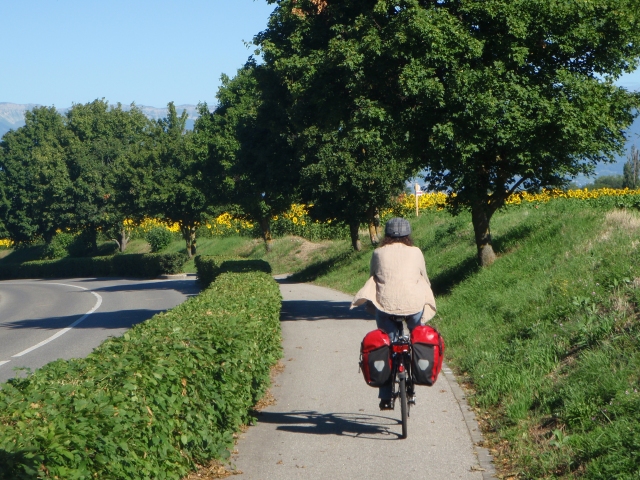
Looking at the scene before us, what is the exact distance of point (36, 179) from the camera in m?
73.4

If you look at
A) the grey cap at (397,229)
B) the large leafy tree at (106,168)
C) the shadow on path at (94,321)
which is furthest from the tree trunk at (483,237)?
the large leafy tree at (106,168)

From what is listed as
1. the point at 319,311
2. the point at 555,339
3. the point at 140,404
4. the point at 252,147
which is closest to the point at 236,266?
the point at 319,311

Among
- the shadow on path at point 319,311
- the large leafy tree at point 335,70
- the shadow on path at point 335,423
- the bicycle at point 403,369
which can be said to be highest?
the large leafy tree at point 335,70

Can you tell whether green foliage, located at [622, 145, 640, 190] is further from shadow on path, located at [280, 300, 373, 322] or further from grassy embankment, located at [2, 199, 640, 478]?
shadow on path, located at [280, 300, 373, 322]

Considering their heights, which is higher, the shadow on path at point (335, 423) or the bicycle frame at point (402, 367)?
the bicycle frame at point (402, 367)

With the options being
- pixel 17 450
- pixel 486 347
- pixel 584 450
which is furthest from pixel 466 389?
pixel 17 450

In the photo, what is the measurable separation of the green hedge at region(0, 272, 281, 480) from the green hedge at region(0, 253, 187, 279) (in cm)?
4262

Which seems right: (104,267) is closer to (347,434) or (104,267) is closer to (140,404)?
(347,434)

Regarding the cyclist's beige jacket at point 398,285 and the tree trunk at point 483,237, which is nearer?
the cyclist's beige jacket at point 398,285

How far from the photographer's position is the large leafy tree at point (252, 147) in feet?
83.5

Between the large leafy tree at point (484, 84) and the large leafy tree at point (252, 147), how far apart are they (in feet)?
21.7

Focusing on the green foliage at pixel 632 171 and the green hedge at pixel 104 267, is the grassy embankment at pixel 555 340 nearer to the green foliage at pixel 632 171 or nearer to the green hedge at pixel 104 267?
the green foliage at pixel 632 171

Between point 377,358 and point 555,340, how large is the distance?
3.00 meters

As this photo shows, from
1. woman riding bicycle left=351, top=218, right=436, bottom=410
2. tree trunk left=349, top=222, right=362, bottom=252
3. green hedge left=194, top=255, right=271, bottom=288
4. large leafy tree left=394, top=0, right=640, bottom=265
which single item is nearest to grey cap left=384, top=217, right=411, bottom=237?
woman riding bicycle left=351, top=218, right=436, bottom=410
